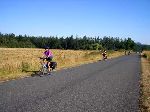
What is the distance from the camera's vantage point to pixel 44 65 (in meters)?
18.0

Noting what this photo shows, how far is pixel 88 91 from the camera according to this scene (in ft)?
40.1

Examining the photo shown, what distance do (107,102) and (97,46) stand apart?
135 meters

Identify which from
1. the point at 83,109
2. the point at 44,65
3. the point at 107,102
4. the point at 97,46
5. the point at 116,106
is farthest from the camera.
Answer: the point at 97,46

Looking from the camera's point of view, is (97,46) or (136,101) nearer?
(136,101)

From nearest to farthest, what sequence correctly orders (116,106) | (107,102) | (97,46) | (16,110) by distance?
1. (16,110)
2. (116,106)
3. (107,102)
4. (97,46)

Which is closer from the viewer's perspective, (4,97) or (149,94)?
(4,97)

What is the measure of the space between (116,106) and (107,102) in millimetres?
665

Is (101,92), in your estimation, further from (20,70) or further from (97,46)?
(97,46)

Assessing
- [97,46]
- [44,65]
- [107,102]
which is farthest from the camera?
[97,46]

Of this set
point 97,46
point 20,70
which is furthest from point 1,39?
point 20,70

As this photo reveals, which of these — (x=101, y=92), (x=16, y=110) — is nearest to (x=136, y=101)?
(x=101, y=92)

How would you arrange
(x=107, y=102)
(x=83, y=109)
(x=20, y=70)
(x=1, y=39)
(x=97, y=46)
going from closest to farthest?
(x=83, y=109), (x=107, y=102), (x=20, y=70), (x=1, y=39), (x=97, y=46)

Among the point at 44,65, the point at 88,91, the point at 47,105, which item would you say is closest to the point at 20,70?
the point at 44,65

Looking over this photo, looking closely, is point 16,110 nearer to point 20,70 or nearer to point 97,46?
point 20,70
